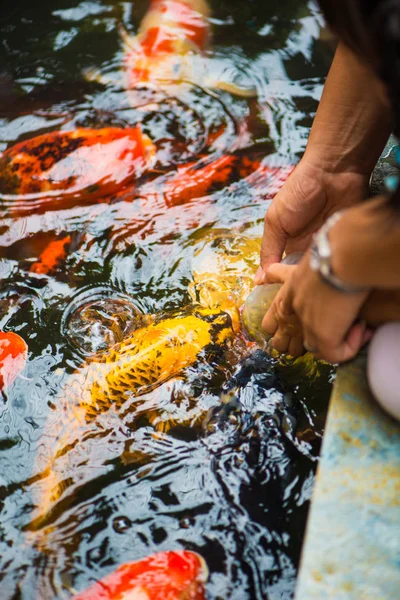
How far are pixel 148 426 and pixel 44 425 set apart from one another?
43 cm

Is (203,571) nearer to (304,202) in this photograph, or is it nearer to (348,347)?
(348,347)

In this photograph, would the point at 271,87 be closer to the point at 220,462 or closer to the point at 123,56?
the point at 123,56

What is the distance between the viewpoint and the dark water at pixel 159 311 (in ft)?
6.58

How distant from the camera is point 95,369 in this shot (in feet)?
8.03

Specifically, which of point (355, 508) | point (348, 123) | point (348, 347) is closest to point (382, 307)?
point (348, 347)

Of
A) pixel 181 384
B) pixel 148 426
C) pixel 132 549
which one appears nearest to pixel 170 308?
pixel 181 384

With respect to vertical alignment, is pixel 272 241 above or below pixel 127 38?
below

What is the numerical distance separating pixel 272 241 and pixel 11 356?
1252mm

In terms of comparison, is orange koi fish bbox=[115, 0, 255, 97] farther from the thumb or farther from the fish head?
the thumb

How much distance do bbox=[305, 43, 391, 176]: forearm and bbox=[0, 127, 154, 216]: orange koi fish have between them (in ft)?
4.61

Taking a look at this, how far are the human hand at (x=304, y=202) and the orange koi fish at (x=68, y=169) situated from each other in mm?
1311

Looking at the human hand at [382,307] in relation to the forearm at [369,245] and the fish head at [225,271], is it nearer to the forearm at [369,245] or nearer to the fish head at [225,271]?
the forearm at [369,245]

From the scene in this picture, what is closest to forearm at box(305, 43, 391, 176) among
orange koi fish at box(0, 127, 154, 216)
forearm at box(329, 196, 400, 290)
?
forearm at box(329, 196, 400, 290)

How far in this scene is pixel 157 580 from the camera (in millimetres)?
1860
